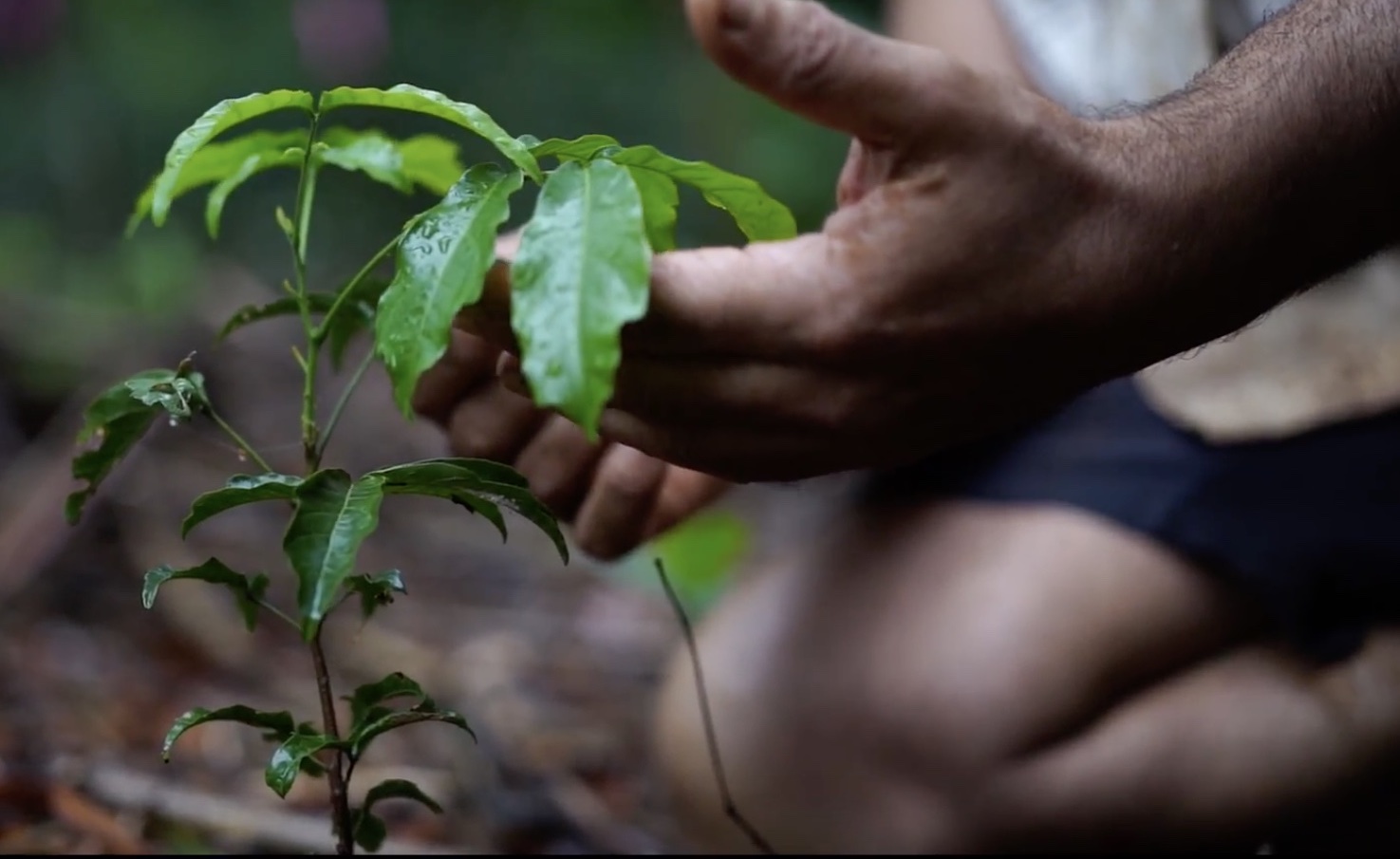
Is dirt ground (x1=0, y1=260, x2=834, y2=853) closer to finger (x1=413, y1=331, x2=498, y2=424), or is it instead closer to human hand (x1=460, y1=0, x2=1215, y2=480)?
finger (x1=413, y1=331, x2=498, y2=424)

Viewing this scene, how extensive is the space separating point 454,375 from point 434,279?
17.3 inches

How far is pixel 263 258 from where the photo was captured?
4.14m

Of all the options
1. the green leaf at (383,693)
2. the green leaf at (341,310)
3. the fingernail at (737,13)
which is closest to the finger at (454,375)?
the green leaf at (341,310)

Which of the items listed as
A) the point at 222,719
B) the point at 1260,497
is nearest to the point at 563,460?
the point at 222,719

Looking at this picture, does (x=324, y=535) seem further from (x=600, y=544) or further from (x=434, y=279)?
(x=600, y=544)

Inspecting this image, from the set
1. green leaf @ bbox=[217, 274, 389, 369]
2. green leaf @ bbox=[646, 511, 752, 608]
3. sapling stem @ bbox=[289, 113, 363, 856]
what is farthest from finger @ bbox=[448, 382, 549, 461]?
green leaf @ bbox=[646, 511, 752, 608]

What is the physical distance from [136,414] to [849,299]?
0.46 m

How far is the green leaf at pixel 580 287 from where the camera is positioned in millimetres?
671

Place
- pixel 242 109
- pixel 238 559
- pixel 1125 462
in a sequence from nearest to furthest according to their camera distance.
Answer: pixel 242 109
pixel 1125 462
pixel 238 559

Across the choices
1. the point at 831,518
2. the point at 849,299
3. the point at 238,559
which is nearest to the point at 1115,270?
the point at 849,299

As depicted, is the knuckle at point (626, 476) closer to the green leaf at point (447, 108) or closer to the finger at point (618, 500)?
the finger at point (618, 500)

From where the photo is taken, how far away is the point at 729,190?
0.86m

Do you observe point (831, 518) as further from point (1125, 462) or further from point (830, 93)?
point (830, 93)

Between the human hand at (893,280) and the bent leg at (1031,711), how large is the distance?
60cm
